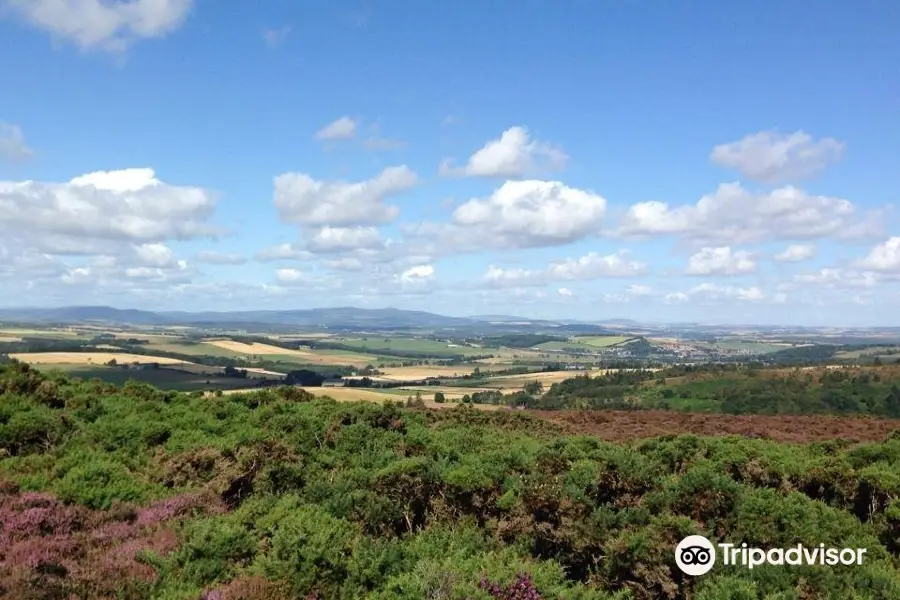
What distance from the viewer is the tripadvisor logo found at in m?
7.38

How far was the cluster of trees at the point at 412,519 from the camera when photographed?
7.04 metres

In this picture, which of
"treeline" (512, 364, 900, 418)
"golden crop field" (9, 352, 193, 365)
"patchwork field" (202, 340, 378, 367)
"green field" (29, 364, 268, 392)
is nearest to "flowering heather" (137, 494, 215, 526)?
"treeline" (512, 364, 900, 418)

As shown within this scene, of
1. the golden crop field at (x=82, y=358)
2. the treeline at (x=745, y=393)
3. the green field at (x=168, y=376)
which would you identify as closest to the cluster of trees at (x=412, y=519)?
the treeline at (x=745, y=393)

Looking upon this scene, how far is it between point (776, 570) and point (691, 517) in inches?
69.6

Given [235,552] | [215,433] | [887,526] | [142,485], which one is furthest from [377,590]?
[215,433]

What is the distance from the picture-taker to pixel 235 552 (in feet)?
26.3

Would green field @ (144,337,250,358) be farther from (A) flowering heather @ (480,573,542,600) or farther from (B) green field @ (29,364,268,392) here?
(A) flowering heather @ (480,573,542,600)

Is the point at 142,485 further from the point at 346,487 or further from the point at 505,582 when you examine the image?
the point at 505,582

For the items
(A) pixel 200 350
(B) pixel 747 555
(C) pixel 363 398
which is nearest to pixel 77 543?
(B) pixel 747 555

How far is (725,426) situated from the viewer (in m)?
28.4

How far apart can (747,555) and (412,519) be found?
4.92m

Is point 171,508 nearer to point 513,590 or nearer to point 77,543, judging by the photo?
point 77,543

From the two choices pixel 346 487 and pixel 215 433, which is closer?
pixel 346 487

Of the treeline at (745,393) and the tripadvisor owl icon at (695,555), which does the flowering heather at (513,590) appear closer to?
the tripadvisor owl icon at (695,555)
